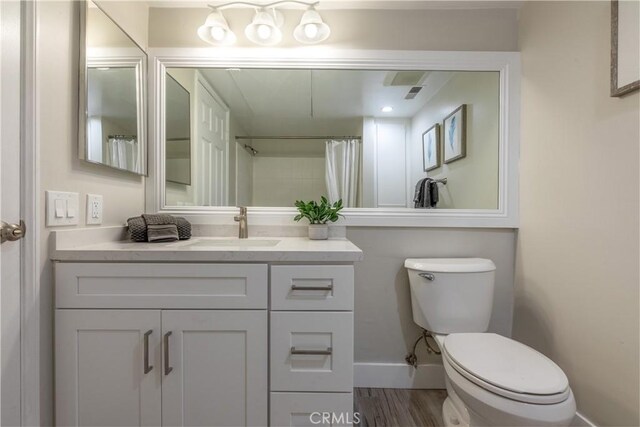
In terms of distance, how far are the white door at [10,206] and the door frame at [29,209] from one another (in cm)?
1

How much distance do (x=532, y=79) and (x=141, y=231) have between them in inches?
80.1

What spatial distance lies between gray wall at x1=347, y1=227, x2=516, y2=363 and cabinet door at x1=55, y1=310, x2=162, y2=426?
1.00 metres

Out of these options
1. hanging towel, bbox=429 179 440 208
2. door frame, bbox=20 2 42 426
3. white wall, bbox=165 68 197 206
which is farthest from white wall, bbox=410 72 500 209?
door frame, bbox=20 2 42 426

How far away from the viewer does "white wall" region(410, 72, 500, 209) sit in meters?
1.51

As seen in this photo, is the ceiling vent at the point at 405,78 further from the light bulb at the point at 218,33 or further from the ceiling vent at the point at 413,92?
the light bulb at the point at 218,33

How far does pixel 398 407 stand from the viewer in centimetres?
137

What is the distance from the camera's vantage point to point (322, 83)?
5.01 feet

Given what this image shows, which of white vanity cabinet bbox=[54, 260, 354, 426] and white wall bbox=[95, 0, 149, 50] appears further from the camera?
white wall bbox=[95, 0, 149, 50]

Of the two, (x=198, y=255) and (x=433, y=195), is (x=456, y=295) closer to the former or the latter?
(x=433, y=195)

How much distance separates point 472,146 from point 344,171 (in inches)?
28.8

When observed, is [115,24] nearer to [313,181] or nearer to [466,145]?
[313,181]

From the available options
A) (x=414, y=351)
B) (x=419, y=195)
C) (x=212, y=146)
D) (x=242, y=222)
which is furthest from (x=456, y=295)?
(x=212, y=146)

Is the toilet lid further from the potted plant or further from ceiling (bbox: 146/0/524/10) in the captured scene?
ceiling (bbox: 146/0/524/10)

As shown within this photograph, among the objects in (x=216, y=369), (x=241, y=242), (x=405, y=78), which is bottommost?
(x=216, y=369)
